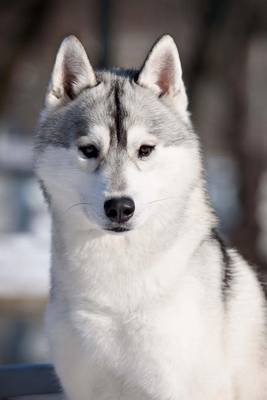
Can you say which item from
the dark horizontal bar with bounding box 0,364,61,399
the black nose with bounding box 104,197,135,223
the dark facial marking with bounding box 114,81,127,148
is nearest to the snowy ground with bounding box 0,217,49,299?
the dark horizontal bar with bounding box 0,364,61,399

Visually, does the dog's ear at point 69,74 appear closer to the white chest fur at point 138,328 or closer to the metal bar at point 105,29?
the white chest fur at point 138,328

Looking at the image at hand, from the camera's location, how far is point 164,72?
2842mm

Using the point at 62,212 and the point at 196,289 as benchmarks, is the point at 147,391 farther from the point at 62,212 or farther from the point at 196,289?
the point at 62,212

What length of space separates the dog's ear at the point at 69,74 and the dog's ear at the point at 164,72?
173 millimetres

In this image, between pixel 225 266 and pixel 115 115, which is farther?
pixel 225 266

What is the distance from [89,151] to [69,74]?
13.4 inches

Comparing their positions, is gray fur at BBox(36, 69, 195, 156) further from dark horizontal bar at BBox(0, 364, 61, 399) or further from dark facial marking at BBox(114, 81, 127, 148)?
dark horizontal bar at BBox(0, 364, 61, 399)

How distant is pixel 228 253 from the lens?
3.01m

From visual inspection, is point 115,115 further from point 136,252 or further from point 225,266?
point 225,266

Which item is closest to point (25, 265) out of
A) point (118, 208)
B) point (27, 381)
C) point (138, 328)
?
point (27, 381)

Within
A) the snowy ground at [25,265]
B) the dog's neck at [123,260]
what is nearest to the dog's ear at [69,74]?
the dog's neck at [123,260]

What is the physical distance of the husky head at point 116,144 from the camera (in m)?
2.59

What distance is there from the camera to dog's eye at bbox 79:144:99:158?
8.67 ft

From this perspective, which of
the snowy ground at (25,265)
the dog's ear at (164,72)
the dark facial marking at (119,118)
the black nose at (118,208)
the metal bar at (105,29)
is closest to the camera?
the black nose at (118,208)
